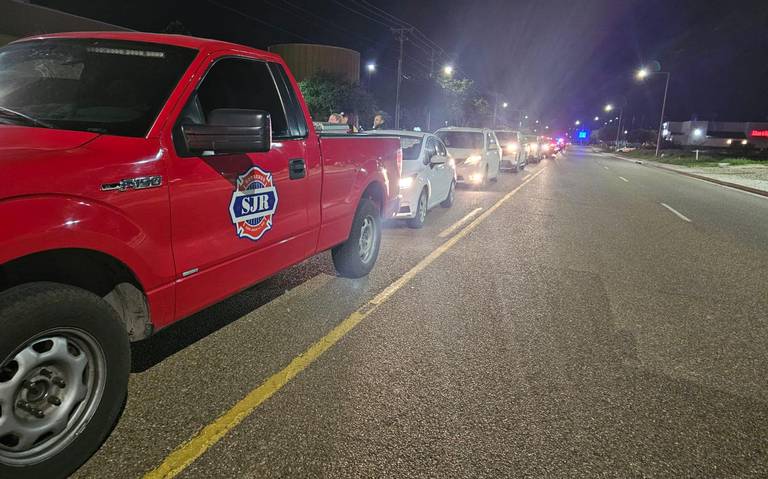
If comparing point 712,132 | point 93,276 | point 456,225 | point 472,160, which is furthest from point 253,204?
point 712,132

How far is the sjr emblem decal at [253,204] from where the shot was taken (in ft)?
11.4

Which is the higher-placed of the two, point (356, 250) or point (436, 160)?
point (436, 160)

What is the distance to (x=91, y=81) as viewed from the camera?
132 inches

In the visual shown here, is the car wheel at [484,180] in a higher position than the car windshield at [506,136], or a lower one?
lower

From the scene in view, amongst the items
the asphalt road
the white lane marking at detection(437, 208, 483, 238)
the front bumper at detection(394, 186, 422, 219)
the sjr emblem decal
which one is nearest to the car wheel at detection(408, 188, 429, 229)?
the front bumper at detection(394, 186, 422, 219)

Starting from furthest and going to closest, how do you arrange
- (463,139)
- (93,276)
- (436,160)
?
(463,139) < (436,160) < (93,276)

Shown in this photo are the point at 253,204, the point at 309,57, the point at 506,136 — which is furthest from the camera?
the point at 309,57

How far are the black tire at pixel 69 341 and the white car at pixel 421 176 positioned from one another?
621 cm

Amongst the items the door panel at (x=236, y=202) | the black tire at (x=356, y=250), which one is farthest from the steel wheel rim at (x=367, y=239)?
the door panel at (x=236, y=202)

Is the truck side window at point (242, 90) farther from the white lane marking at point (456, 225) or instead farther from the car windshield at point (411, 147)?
the car windshield at point (411, 147)

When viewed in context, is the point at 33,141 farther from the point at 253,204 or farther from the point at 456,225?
the point at 456,225

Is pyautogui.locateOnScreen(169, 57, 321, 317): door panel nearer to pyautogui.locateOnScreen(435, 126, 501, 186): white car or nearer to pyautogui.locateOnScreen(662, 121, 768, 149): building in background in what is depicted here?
pyautogui.locateOnScreen(435, 126, 501, 186): white car

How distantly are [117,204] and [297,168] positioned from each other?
1.71 meters

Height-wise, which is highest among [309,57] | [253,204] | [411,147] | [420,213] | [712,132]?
[309,57]
